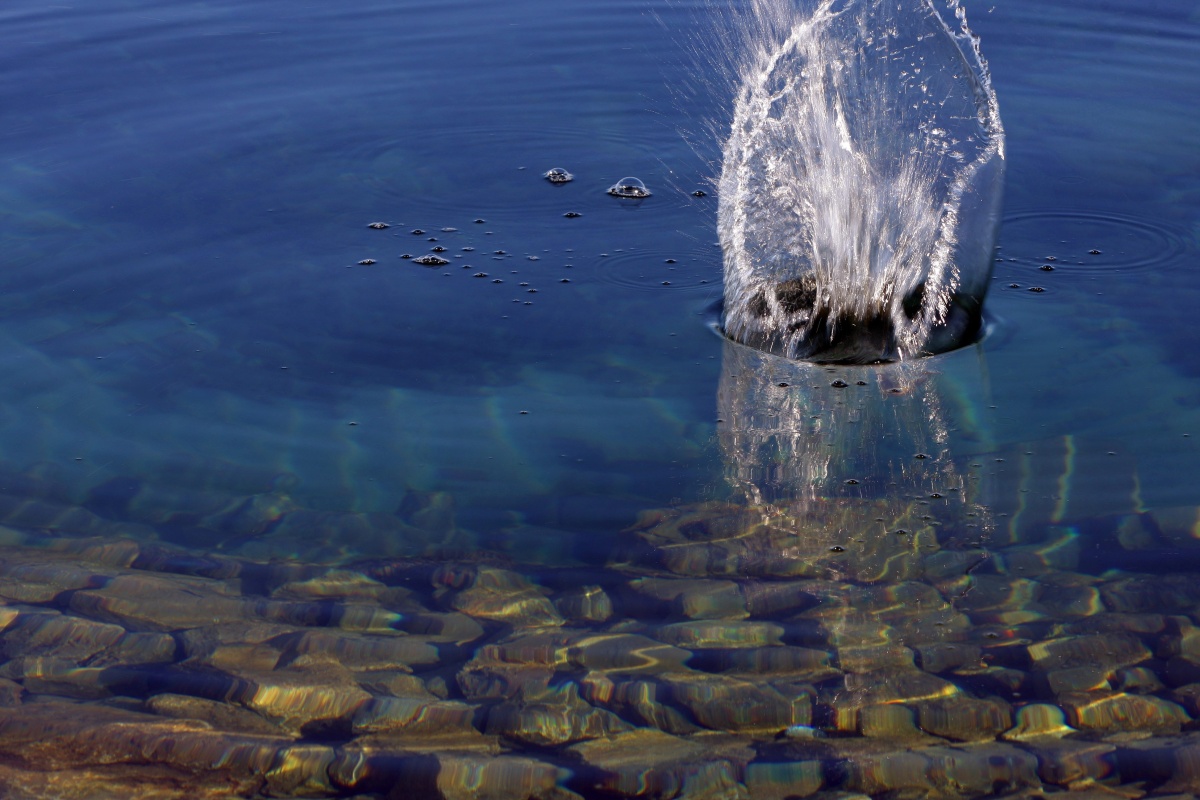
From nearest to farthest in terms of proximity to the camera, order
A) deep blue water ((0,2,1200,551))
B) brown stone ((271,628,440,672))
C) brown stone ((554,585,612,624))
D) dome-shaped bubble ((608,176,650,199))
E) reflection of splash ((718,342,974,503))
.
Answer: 1. brown stone ((271,628,440,672))
2. brown stone ((554,585,612,624))
3. reflection of splash ((718,342,974,503))
4. deep blue water ((0,2,1200,551))
5. dome-shaped bubble ((608,176,650,199))

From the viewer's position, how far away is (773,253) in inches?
224

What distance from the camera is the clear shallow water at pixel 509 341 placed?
14.0 feet

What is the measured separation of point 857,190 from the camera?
5738mm

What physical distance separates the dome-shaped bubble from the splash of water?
1.73ft

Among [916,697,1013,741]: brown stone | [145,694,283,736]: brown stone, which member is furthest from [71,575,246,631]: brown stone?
[916,697,1013,741]: brown stone

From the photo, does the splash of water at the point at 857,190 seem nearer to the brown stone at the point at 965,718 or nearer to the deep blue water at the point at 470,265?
the deep blue water at the point at 470,265

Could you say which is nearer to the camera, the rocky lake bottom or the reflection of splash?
the rocky lake bottom

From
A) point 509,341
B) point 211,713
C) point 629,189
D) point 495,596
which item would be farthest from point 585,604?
point 629,189

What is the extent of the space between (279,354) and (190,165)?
7.93 feet

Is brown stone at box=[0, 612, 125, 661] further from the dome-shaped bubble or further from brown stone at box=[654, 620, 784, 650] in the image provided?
the dome-shaped bubble

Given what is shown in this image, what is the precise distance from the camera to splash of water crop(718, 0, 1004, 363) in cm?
534

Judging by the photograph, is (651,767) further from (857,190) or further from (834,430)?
(857,190)

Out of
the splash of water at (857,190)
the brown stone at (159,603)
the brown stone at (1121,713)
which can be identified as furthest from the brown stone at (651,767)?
the splash of water at (857,190)

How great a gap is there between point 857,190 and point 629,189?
1.40 m
